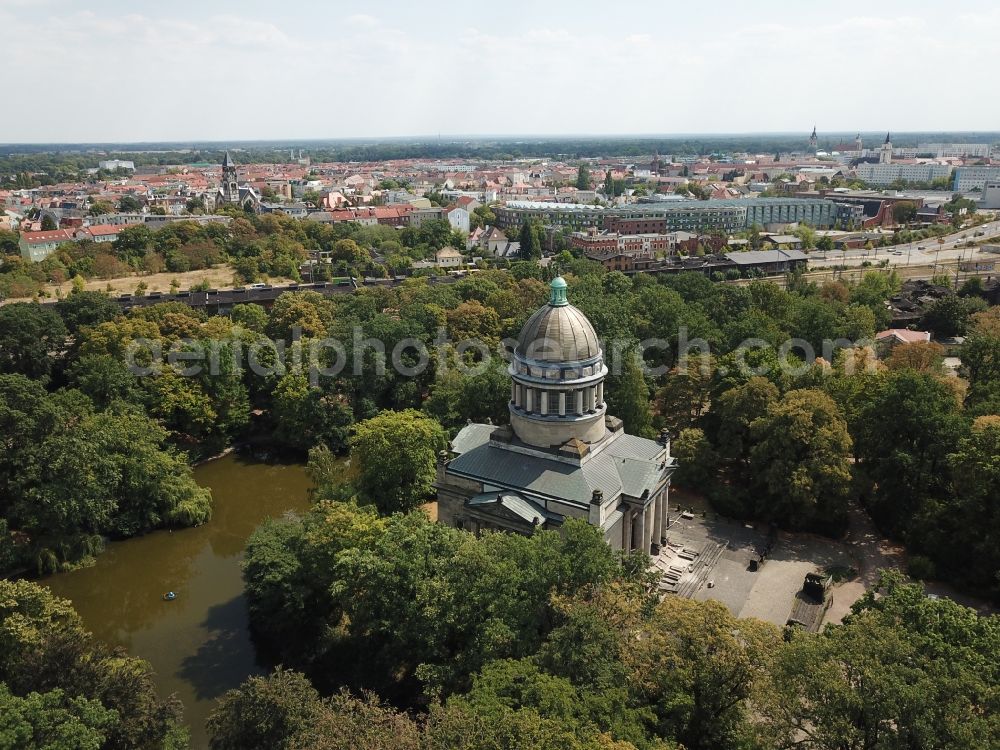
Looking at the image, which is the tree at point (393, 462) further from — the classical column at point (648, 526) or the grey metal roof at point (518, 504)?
the classical column at point (648, 526)

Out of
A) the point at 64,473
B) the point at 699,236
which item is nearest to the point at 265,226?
the point at 699,236

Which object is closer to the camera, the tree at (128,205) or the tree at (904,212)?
the tree at (904,212)

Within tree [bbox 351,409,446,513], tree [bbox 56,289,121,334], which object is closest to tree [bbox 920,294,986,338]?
tree [bbox 351,409,446,513]

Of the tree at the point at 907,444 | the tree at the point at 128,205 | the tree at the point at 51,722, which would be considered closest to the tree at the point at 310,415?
the tree at the point at 51,722

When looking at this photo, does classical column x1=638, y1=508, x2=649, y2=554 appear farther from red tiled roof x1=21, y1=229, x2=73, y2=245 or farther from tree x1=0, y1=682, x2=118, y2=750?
red tiled roof x1=21, y1=229, x2=73, y2=245

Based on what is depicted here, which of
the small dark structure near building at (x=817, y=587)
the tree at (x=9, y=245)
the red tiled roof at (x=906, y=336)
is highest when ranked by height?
the tree at (x=9, y=245)

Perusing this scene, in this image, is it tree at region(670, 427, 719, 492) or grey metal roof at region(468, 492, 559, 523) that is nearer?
grey metal roof at region(468, 492, 559, 523)

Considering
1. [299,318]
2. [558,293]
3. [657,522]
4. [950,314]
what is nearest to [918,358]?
[950,314]
